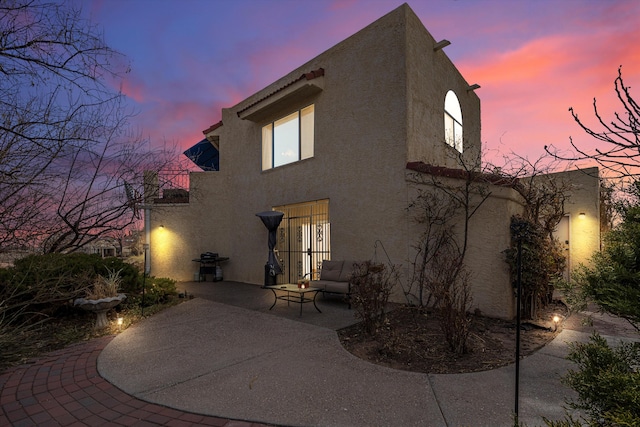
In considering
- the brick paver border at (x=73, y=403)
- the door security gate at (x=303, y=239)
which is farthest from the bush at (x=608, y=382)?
the door security gate at (x=303, y=239)

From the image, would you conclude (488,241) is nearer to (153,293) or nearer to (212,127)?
(153,293)

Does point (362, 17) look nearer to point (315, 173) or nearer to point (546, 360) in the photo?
point (315, 173)

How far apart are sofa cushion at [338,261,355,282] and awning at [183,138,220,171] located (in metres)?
9.31

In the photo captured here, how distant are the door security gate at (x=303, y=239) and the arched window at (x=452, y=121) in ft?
14.3

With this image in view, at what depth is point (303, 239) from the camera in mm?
10117

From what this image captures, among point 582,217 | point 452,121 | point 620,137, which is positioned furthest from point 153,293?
point 582,217

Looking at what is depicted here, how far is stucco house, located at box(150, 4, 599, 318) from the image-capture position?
7141 millimetres

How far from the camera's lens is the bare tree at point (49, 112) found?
2723 millimetres

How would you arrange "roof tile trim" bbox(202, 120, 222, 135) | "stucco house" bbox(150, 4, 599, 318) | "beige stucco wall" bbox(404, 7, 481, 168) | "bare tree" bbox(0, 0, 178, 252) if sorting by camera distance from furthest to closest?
"roof tile trim" bbox(202, 120, 222, 135), "beige stucco wall" bbox(404, 7, 481, 168), "stucco house" bbox(150, 4, 599, 318), "bare tree" bbox(0, 0, 178, 252)

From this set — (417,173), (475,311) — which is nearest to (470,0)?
(417,173)

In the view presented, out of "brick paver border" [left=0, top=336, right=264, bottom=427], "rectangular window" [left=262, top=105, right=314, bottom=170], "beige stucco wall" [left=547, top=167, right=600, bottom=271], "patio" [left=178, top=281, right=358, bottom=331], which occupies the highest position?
"rectangular window" [left=262, top=105, right=314, bottom=170]

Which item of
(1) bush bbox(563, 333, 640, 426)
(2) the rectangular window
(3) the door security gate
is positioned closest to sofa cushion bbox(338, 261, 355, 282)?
(3) the door security gate

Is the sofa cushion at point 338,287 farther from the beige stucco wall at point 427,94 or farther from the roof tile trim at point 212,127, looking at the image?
the roof tile trim at point 212,127

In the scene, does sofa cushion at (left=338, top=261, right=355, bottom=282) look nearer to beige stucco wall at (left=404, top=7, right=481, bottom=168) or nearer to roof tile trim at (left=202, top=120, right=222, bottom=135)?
beige stucco wall at (left=404, top=7, right=481, bottom=168)
